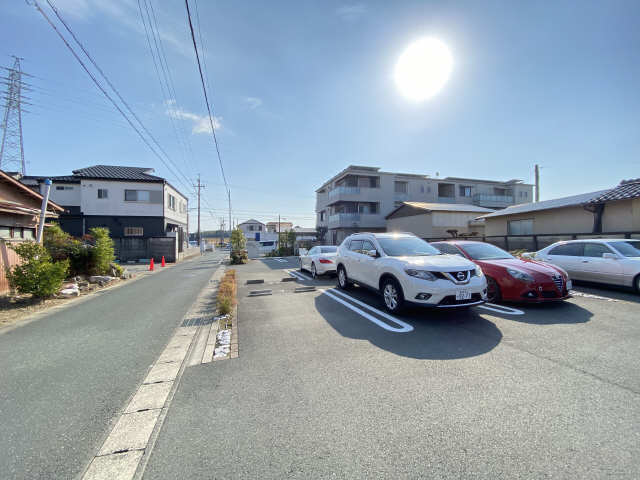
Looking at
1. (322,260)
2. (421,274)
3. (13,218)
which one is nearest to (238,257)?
(322,260)

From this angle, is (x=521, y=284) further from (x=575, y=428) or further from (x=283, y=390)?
(x=283, y=390)

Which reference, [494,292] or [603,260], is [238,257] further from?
[603,260]

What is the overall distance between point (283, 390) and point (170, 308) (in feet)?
16.4

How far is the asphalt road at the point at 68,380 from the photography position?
6.49 ft

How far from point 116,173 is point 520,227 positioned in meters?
32.6

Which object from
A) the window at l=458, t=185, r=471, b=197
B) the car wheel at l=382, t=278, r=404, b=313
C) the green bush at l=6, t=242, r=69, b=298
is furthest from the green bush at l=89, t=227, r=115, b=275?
the window at l=458, t=185, r=471, b=197

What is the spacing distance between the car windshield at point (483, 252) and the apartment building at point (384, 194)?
20.8 metres

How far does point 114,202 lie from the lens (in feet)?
76.2

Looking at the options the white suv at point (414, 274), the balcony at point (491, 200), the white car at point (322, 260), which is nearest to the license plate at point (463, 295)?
the white suv at point (414, 274)

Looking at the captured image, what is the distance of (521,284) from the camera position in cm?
529

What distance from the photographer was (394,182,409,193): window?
29889 millimetres

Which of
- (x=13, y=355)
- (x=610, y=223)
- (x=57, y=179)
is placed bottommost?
(x=13, y=355)

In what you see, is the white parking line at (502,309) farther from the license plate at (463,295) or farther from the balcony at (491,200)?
the balcony at (491,200)

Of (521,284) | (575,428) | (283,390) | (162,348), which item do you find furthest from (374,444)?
(521,284)
